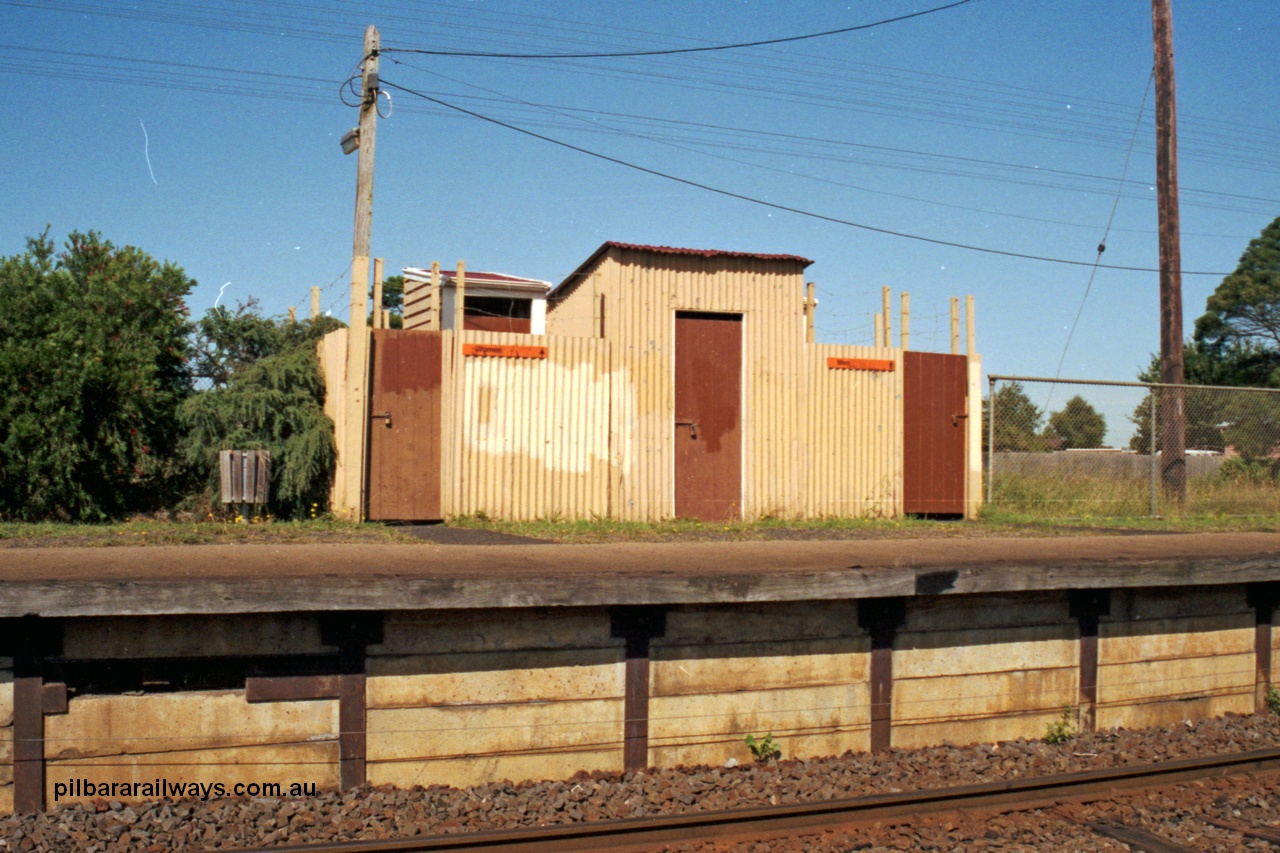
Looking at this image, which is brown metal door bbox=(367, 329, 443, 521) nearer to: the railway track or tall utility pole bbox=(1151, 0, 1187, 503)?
the railway track

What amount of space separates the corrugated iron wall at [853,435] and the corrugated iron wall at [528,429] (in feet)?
9.69

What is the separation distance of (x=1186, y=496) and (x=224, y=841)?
47.0 feet

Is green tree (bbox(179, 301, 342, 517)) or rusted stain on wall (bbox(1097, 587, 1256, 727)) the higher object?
green tree (bbox(179, 301, 342, 517))

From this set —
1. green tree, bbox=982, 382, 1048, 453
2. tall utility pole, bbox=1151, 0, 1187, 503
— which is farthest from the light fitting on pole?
tall utility pole, bbox=1151, 0, 1187, 503

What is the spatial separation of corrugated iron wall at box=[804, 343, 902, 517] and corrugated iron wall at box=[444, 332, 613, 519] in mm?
2952

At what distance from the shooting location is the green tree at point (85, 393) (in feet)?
38.0

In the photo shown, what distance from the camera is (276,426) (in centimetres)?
1252

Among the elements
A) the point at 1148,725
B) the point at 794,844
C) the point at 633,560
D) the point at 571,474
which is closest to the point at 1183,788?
the point at 1148,725

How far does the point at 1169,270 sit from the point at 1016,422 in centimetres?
376

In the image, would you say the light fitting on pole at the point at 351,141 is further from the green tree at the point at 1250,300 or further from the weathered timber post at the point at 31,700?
the green tree at the point at 1250,300

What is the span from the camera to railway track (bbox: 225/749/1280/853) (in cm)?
497

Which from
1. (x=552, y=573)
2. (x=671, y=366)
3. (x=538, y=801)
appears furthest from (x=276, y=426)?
(x=538, y=801)

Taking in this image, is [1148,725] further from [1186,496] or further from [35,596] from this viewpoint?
[1186,496]
